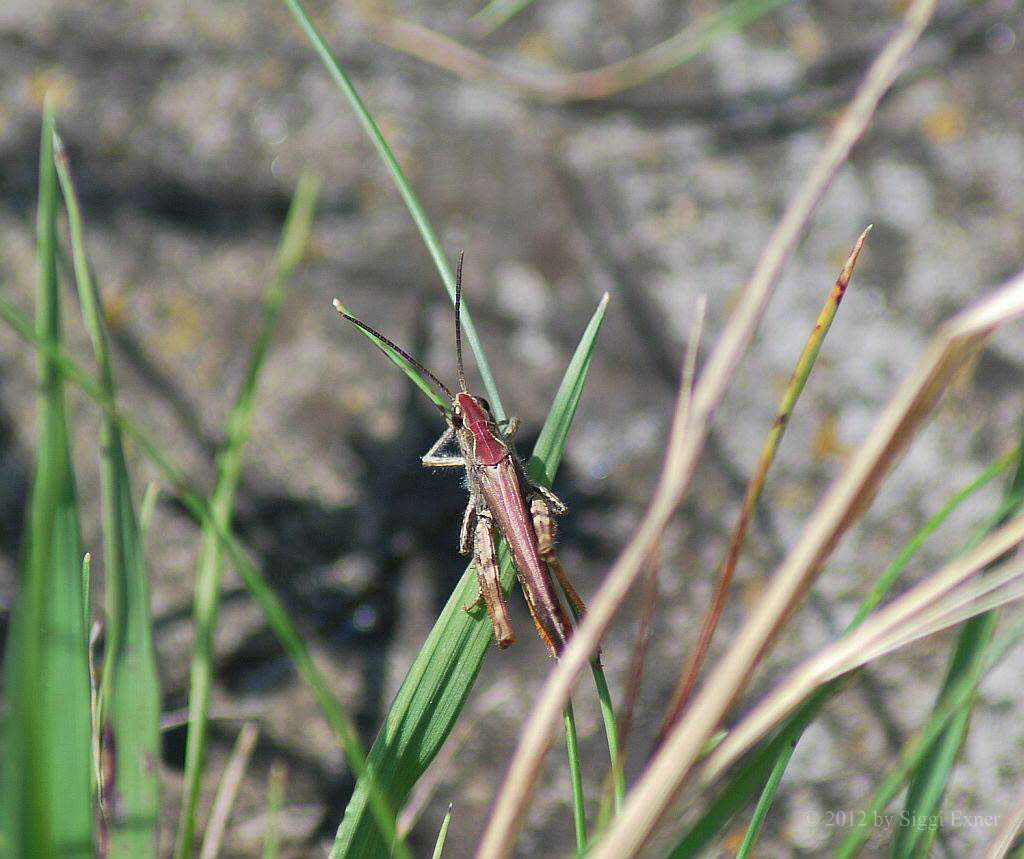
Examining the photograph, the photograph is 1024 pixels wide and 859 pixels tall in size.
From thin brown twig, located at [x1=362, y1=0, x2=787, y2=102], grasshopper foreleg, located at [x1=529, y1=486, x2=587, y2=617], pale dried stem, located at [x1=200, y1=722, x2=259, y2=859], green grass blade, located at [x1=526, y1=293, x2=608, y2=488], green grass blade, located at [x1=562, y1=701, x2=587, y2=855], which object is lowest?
pale dried stem, located at [x1=200, y1=722, x2=259, y2=859]

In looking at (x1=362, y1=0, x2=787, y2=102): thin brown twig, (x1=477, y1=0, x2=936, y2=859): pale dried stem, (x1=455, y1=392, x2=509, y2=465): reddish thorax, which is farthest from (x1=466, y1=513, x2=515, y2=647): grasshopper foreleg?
(x1=362, y1=0, x2=787, y2=102): thin brown twig

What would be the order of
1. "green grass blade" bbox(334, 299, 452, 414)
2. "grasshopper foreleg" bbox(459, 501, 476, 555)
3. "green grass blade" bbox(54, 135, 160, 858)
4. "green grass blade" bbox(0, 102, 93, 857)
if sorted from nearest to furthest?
"green grass blade" bbox(0, 102, 93, 857)
"green grass blade" bbox(54, 135, 160, 858)
"green grass blade" bbox(334, 299, 452, 414)
"grasshopper foreleg" bbox(459, 501, 476, 555)

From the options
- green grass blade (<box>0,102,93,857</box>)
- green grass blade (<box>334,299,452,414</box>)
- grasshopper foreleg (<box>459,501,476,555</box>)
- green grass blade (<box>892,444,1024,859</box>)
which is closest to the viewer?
green grass blade (<box>0,102,93,857</box>)

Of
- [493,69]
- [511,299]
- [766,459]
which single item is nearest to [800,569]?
[766,459]

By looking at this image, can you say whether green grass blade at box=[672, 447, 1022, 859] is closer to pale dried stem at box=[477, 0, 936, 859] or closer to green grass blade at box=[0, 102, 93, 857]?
pale dried stem at box=[477, 0, 936, 859]

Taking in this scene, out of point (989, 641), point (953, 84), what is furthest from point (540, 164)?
point (989, 641)

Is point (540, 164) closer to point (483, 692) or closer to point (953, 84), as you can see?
point (953, 84)
